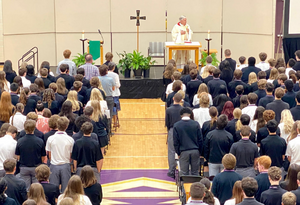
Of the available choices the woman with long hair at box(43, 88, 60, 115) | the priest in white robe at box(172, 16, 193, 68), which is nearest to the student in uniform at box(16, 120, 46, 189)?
the woman with long hair at box(43, 88, 60, 115)

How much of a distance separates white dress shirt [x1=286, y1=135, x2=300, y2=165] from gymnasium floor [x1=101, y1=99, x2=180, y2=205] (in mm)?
2350

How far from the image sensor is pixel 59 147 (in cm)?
789

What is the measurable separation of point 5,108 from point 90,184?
371 centimetres

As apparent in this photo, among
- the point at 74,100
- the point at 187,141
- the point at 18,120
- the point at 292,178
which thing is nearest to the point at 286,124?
the point at 187,141

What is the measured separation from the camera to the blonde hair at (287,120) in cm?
848

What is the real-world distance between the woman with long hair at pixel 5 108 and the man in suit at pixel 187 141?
338 cm

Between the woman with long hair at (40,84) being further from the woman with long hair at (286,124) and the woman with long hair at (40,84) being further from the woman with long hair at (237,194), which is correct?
the woman with long hair at (237,194)

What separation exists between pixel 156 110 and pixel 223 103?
222 inches

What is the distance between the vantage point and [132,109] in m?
15.4

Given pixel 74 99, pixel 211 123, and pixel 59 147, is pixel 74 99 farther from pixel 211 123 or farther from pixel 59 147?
pixel 211 123

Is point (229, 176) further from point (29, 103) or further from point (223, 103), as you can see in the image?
point (29, 103)

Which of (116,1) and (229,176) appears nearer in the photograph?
(229,176)

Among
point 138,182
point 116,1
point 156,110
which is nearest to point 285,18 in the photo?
point 156,110

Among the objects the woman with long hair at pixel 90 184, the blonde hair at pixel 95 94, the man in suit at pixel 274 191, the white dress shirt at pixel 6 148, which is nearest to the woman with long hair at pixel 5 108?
the blonde hair at pixel 95 94
